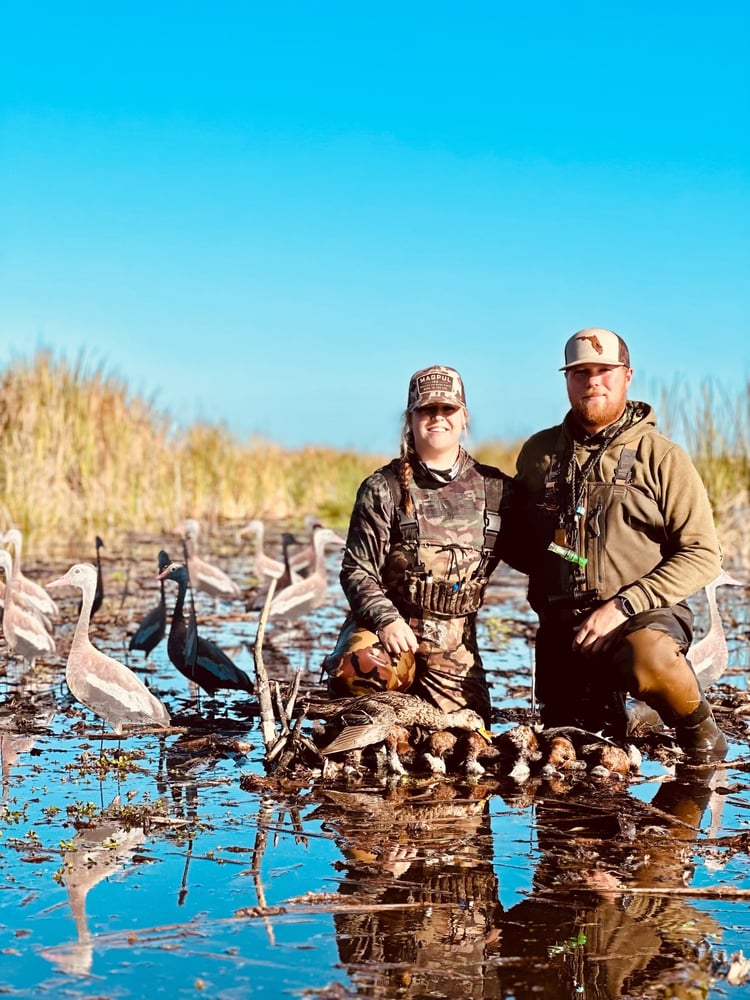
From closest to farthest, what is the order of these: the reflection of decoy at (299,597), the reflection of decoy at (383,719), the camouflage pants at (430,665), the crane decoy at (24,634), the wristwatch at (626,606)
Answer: the reflection of decoy at (383,719)
the wristwatch at (626,606)
the camouflage pants at (430,665)
the crane decoy at (24,634)
the reflection of decoy at (299,597)

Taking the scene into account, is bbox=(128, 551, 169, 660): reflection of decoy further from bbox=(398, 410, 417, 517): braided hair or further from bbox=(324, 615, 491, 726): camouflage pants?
bbox=(398, 410, 417, 517): braided hair

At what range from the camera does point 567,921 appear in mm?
3527

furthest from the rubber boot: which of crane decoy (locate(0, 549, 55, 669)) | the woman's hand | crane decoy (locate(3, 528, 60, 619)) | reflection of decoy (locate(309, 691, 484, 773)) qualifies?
crane decoy (locate(3, 528, 60, 619))

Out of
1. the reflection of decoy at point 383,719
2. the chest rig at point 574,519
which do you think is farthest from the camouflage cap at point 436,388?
the reflection of decoy at point 383,719

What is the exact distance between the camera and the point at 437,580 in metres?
5.89

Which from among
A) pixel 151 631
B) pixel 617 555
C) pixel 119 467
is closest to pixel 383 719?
pixel 617 555

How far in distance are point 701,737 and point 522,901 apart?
7.17 ft

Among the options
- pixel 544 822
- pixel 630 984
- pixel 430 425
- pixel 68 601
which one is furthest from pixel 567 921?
pixel 68 601

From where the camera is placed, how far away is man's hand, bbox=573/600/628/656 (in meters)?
5.47

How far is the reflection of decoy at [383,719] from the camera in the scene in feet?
17.0

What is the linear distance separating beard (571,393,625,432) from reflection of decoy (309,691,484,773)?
4.96ft

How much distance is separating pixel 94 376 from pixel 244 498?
4.40m

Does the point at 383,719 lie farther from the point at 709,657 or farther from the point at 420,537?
the point at 709,657

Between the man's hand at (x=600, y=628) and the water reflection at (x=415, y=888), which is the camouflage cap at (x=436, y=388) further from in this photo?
the water reflection at (x=415, y=888)
